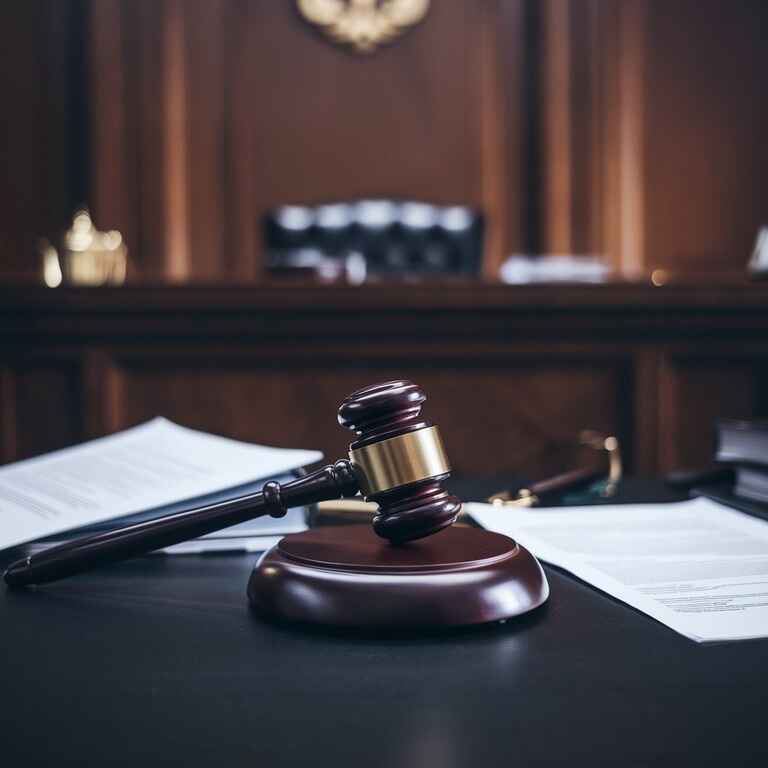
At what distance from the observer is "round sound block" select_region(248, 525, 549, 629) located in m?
0.35

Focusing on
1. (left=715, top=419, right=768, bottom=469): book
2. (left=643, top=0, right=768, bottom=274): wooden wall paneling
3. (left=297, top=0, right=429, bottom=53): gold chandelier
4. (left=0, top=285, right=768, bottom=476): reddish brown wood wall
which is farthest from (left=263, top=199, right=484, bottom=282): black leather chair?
(left=715, top=419, right=768, bottom=469): book

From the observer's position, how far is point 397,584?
1.16 ft

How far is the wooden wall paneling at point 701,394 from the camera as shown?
4.52ft

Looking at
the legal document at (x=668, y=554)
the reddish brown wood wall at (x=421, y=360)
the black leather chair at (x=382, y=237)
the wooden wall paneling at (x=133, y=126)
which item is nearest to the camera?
the legal document at (x=668, y=554)

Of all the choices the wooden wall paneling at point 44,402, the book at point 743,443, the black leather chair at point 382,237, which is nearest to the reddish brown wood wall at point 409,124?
the black leather chair at point 382,237

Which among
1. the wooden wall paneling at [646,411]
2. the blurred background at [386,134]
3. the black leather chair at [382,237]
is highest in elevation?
the blurred background at [386,134]

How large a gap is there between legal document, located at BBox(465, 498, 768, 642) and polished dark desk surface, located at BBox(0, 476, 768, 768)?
14 mm

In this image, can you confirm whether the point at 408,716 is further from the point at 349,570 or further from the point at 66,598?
the point at 66,598

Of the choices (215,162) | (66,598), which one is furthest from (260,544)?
(215,162)

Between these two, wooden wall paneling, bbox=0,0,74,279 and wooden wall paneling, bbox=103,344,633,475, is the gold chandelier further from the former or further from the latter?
wooden wall paneling, bbox=103,344,633,475

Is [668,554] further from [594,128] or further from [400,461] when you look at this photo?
[594,128]

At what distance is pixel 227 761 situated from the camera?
0.24 meters

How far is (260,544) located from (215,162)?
115 inches

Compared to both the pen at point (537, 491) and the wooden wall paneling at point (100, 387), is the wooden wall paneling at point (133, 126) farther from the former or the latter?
the pen at point (537, 491)
